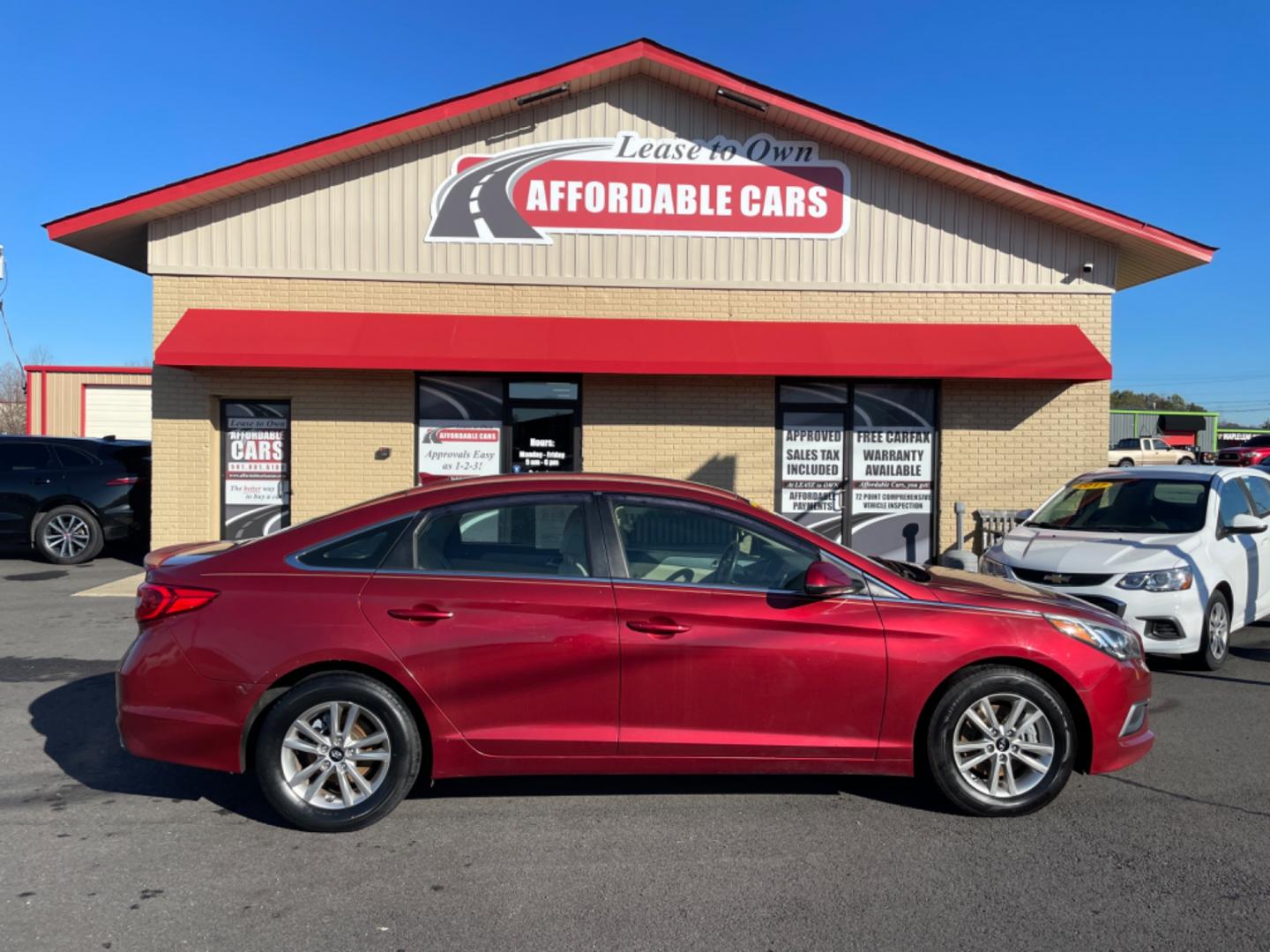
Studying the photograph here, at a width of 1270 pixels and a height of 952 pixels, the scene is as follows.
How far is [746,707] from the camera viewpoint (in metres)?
4.23

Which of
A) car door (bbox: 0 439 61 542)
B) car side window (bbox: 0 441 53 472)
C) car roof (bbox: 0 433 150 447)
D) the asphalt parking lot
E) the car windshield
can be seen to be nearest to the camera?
the asphalt parking lot

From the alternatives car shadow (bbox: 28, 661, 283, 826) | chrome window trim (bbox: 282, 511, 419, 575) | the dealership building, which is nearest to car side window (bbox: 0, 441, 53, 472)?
the dealership building

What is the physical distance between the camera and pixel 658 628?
4.18 meters

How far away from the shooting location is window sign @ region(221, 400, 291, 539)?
11680 mm

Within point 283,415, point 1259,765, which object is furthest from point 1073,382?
point 283,415

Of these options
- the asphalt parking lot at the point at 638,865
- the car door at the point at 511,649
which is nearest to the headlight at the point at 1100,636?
the asphalt parking lot at the point at 638,865

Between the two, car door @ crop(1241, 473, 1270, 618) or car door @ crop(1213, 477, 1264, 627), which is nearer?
car door @ crop(1213, 477, 1264, 627)

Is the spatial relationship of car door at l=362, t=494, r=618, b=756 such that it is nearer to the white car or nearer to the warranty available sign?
the white car

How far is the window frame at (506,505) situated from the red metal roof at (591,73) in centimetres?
809

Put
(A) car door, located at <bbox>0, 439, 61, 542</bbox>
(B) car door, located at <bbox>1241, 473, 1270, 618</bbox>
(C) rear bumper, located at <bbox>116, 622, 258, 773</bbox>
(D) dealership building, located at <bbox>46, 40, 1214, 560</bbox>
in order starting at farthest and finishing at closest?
(A) car door, located at <bbox>0, 439, 61, 542</bbox>, (D) dealership building, located at <bbox>46, 40, 1214, 560</bbox>, (B) car door, located at <bbox>1241, 473, 1270, 618</bbox>, (C) rear bumper, located at <bbox>116, 622, 258, 773</bbox>

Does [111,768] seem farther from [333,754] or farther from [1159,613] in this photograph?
[1159,613]

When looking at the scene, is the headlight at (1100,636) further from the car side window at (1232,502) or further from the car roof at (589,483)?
the car side window at (1232,502)

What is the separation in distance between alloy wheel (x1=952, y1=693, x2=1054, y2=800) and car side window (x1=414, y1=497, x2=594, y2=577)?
1.93 meters

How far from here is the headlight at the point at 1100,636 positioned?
14.4ft
